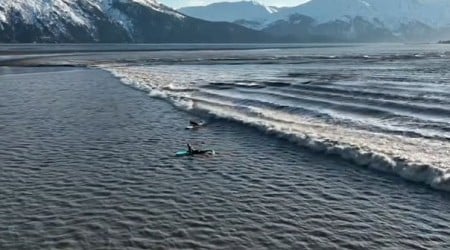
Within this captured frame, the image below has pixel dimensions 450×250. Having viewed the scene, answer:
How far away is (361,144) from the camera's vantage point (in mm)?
35375

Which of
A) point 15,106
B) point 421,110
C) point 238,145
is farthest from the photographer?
point 15,106

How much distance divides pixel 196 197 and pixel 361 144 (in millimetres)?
14820

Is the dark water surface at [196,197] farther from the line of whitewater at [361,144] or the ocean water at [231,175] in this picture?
the line of whitewater at [361,144]

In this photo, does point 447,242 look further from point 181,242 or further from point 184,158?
point 184,158

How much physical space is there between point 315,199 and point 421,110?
27.9 meters

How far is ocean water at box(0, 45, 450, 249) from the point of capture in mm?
20797

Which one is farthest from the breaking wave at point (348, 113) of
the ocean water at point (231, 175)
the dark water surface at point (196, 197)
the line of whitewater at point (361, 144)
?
the dark water surface at point (196, 197)

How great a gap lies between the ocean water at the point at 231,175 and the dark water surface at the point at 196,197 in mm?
81

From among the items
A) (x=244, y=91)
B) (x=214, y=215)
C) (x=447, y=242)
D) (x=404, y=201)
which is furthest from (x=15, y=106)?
(x=447, y=242)

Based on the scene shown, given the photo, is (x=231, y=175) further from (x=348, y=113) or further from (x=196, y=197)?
(x=348, y=113)

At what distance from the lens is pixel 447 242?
20.2 metres

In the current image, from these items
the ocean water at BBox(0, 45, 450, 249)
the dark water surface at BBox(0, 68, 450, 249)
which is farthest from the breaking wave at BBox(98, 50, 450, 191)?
the dark water surface at BBox(0, 68, 450, 249)

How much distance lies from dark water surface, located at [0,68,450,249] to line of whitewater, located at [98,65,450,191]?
1.09m

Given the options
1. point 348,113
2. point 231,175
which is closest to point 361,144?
point 231,175
